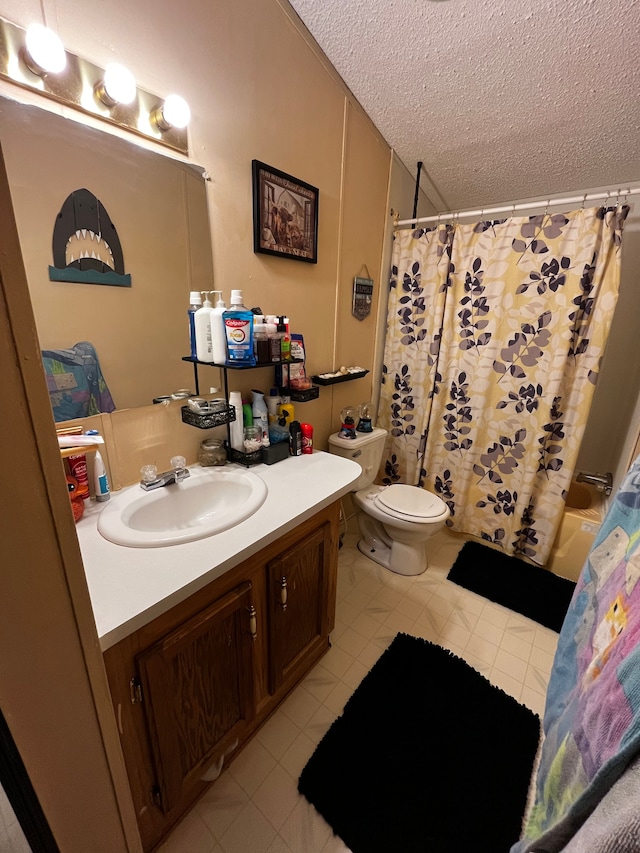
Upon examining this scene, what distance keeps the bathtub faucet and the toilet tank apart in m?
1.26

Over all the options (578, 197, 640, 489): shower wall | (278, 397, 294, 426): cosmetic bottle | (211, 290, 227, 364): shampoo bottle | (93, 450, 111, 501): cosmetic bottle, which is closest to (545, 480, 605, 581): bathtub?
(578, 197, 640, 489): shower wall

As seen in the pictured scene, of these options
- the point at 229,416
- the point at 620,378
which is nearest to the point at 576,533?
the point at 620,378

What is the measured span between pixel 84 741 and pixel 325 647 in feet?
3.73

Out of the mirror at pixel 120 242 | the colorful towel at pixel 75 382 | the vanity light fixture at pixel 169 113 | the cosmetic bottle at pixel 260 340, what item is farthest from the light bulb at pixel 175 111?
the colorful towel at pixel 75 382

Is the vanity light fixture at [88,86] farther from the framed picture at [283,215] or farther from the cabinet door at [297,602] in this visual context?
the cabinet door at [297,602]

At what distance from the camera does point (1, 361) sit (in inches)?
13.7

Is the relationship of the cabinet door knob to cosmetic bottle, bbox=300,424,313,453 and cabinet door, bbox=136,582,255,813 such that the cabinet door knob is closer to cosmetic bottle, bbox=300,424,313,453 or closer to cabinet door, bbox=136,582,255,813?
cabinet door, bbox=136,582,255,813

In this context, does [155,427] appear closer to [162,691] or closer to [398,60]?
Result: [162,691]

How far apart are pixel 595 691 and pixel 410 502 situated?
4.81 feet

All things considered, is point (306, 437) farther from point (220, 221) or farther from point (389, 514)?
point (220, 221)

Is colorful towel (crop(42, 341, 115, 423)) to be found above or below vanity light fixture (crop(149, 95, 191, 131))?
below

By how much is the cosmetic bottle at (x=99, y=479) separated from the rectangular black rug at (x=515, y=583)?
178cm

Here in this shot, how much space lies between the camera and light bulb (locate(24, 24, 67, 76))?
30.5 inches

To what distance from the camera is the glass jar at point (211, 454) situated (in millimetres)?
1293
